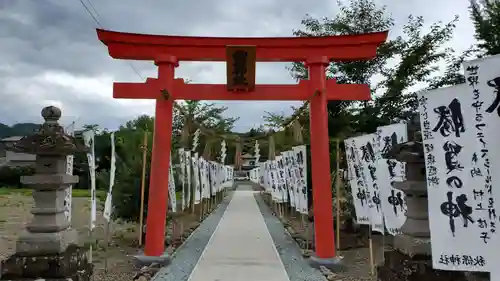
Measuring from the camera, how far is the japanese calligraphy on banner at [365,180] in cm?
704

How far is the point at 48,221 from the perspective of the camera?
15.6 feet

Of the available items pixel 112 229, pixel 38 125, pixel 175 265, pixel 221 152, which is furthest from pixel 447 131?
pixel 221 152

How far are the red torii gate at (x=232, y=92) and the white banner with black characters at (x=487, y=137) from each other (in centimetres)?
491

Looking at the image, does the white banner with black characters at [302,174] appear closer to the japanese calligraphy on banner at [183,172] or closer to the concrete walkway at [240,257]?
the concrete walkway at [240,257]

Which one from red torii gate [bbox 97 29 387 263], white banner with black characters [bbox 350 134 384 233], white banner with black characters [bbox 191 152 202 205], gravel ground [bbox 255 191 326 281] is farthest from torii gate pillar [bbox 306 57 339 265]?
white banner with black characters [bbox 191 152 202 205]

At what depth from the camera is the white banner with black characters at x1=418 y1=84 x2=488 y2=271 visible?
3500mm

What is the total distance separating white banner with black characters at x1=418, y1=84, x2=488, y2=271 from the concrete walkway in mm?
3670

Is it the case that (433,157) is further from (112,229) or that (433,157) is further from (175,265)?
(112,229)

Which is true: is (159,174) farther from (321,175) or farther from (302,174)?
(302,174)

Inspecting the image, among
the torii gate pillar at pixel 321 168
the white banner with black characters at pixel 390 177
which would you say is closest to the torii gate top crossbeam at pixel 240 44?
the torii gate pillar at pixel 321 168

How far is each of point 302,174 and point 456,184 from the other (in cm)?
677

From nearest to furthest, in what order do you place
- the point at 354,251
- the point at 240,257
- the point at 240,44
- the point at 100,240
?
the point at 240,44 < the point at 240,257 < the point at 354,251 < the point at 100,240

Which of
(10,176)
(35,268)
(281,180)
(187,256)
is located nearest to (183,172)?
(187,256)

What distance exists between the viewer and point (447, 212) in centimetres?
375
